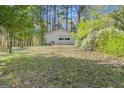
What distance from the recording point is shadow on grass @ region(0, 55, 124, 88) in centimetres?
409

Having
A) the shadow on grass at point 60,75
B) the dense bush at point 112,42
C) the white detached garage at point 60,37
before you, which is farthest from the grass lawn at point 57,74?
the dense bush at point 112,42

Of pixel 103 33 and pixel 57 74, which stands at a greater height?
pixel 103 33

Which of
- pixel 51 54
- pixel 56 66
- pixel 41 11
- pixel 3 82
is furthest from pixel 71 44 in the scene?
pixel 3 82

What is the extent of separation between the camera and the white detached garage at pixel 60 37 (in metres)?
7.13

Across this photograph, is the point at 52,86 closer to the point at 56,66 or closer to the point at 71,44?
the point at 56,66

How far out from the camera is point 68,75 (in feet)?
15.1

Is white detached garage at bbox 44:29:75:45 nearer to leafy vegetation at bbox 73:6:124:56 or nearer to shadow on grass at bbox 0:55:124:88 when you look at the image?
leafy vegetation at bbox 73:6:124:56

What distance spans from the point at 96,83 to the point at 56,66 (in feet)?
5.05

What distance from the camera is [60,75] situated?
4.57m

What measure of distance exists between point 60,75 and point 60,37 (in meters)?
3.03

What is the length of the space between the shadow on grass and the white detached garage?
1.35 m

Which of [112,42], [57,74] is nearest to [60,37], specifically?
[112,42]

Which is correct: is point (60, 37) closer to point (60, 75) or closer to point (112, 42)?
point (112, 42)

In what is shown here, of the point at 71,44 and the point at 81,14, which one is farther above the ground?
the point at 81,14
